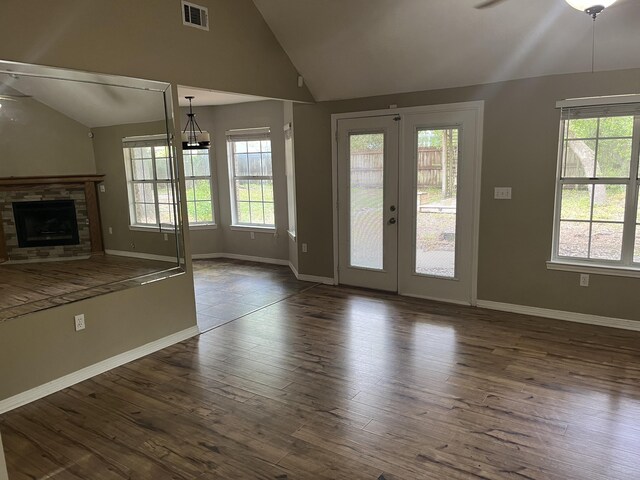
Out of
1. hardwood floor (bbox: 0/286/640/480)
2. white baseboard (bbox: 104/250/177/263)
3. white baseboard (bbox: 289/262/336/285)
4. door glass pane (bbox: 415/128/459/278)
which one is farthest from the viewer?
white baseboard (bbox: 289/262/336/285)

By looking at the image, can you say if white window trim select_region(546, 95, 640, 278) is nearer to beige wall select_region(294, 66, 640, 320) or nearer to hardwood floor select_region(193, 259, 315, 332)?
beige wall select_region(294, 66, 640, 320)

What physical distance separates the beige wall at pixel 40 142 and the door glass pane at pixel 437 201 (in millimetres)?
3151

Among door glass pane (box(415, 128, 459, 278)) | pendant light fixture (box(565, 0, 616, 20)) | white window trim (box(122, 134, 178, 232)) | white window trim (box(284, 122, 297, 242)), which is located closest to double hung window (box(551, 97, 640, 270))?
door glass pane (box(415, 128, 459, 278))

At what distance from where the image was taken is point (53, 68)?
2.88m

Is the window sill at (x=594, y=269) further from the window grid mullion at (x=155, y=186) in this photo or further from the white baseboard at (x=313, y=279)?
the window grid mullion at (x=155, y=186)

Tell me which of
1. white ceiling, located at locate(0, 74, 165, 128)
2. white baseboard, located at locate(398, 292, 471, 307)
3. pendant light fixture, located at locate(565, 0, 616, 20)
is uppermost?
pendant light fixture, located at locate(565, 0, 616, 20)

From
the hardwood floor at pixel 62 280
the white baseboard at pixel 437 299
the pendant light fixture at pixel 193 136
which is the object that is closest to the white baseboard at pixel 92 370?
the hardwood floor at pixel 62 280

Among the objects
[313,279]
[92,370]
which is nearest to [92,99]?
[92,370]

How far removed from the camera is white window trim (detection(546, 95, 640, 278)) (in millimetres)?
3738

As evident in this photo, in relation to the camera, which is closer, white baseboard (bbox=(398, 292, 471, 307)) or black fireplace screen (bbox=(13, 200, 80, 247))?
black fireplace screen (bbox=(13, 200, 80, 247))

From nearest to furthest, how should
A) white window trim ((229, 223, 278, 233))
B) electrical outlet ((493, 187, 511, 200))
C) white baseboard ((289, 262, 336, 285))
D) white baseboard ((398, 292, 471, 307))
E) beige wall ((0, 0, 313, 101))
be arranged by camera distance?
beige wall ((0, 0, 313, 101)) < electrical outlet ((493, 187, 511, 200)) < white baseboard ((398, 292, 471, 307)) < white baseboard ((289, 262, 336, 285)) < white window trim ((229, 223, 278, 233))

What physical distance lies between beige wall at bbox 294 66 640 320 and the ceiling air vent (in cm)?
204

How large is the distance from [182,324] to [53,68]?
7.32ft

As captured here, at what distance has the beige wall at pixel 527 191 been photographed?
3908 mm
